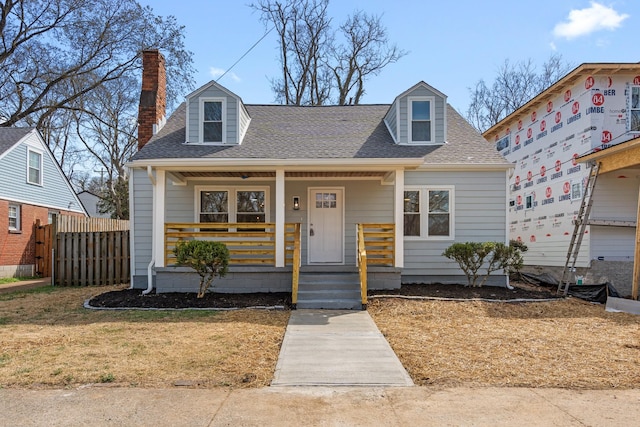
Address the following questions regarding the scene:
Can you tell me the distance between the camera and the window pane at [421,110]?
1139 centimetres

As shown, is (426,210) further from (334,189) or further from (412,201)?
(334,189)

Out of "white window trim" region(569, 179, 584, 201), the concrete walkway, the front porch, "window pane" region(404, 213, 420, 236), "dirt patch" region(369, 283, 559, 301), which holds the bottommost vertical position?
the concrete walkway

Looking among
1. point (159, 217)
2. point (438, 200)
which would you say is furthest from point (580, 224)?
point (159, 217)

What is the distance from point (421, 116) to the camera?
11.4 meters

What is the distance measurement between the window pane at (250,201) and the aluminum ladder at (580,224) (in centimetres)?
723

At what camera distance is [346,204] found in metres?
11.3

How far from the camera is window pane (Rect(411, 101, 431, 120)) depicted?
1139 centimetres

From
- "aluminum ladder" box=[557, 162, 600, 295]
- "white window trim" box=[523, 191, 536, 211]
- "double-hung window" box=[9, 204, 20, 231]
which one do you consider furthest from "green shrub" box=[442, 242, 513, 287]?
"double-hung window" box=[9, 204, 20, 231]

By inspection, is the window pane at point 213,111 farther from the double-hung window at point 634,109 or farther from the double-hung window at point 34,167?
the double-hung window at point 634,109

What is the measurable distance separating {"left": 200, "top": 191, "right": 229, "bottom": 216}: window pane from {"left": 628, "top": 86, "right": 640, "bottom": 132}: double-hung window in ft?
32.9

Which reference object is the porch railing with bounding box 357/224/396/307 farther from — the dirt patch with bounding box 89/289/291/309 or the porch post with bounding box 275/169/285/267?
the dirt patch with bounding box 89/289/291/309

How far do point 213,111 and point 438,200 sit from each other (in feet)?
19.3

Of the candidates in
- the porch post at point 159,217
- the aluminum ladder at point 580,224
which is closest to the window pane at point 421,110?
the aluminum ladder at point 580,224

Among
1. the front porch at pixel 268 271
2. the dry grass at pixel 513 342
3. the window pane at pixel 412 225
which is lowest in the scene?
the dry grass at pixel 513 342
